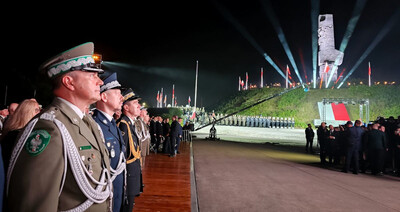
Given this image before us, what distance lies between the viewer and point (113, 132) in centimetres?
246

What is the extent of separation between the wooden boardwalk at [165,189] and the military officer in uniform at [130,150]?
1720 mm

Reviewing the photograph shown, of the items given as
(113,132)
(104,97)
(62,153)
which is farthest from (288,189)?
(62,153)

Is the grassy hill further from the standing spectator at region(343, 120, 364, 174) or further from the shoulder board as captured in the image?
the shoulder board

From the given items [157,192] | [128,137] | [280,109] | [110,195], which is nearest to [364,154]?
[157,192]

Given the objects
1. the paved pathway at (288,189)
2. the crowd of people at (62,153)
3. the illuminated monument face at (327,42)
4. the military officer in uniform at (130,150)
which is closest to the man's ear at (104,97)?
the military officer in uniform at (130,150)

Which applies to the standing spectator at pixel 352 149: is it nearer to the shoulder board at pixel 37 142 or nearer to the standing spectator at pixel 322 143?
the standing spectator at pixel 322 143

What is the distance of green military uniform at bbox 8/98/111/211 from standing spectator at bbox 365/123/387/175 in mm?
10772

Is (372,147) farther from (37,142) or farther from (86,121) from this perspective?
(37,142)

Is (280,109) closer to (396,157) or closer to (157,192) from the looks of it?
(396,157)

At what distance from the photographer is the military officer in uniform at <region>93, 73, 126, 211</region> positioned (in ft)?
7.43

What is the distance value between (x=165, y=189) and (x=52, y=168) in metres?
4.93

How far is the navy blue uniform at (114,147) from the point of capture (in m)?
2.27

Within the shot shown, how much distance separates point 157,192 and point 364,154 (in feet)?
28.9

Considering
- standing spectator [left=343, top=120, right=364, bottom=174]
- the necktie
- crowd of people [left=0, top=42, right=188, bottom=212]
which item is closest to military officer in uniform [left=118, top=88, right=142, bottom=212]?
crowd of people [left=0, top=42, right=188, bottom=212]
